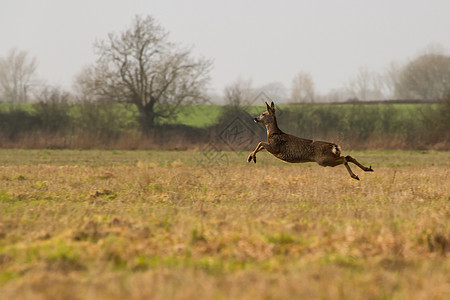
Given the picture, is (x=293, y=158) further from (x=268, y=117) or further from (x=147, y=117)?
(x=147, y=117)

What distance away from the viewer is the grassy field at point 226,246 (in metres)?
4.80

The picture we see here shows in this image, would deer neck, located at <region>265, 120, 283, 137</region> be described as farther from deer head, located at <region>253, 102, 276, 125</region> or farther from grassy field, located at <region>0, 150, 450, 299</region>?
grassy field, located at <region>0, 150, 450, 299</region>

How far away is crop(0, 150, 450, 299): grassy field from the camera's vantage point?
15.7 ft

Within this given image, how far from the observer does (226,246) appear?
642 cm

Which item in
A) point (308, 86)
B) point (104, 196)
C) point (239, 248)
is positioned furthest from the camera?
point (308, 86)

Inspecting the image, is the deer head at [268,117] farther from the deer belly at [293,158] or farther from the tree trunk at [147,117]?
the tree trunk at [147,117]

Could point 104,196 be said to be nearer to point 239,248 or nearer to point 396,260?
point 239,248

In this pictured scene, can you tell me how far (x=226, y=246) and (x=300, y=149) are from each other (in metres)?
4.84

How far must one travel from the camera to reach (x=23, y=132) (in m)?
45.2

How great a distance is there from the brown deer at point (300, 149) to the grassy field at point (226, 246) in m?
0.74

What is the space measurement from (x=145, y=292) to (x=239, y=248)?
186cm

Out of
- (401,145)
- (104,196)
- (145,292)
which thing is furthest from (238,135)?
(401,145)

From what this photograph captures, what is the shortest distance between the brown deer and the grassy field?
29.2 inches

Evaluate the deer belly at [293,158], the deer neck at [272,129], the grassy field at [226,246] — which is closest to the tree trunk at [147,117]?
the grassy field at [226,246]
